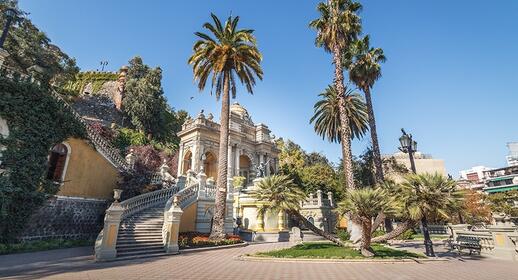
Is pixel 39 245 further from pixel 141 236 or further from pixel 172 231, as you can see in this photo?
pixel 172 231

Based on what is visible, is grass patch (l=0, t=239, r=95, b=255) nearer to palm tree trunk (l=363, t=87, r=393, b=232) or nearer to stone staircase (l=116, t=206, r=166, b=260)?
stone staircase (l=116, t=206, r=166, b=260)

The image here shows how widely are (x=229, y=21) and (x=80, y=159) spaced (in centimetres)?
1587

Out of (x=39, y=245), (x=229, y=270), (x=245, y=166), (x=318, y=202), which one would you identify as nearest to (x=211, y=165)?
(x=245, y=166)

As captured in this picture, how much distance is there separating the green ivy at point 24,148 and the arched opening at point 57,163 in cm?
117

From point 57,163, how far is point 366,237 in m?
20.0

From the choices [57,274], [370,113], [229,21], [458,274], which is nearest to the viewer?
[57,274]

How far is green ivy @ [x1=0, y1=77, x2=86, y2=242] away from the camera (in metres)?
14.7

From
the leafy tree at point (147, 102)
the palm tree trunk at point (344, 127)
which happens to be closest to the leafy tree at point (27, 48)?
the leafy tree at point (147, 102)

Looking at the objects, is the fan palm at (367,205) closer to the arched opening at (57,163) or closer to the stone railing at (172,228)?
the stone railing at (172,228)

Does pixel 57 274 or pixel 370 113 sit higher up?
pixel 370 113

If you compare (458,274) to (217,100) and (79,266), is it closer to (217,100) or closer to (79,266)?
(79,266)

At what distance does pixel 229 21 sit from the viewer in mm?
22781

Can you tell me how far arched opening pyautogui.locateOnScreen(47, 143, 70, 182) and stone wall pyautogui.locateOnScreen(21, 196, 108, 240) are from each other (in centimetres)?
149

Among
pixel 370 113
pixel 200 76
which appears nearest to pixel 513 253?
pixel 370 113
